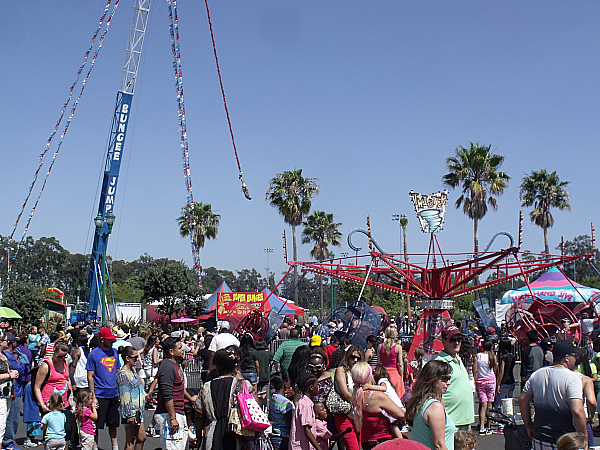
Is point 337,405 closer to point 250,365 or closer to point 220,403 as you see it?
point 220,403

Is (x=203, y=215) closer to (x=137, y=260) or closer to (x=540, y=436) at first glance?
(x=540, y=436)

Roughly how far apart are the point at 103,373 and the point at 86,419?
2.07ft

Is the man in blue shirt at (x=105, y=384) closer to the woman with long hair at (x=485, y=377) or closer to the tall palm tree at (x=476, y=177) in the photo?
the woman with long hair at (x=485, y=377)

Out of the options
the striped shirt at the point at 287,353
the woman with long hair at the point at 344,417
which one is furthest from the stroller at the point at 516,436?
the striped shirt at the point at 287,353

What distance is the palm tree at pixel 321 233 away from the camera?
54.8 m

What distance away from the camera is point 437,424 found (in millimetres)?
3889

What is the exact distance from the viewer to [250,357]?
930 centimetres

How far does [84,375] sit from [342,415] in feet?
13.4

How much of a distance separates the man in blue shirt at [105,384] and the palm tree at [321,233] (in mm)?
47148

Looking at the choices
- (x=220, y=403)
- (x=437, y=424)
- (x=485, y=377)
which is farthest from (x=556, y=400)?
(x=485, y=377)

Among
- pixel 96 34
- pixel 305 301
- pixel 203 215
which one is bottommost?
pixel 305 301

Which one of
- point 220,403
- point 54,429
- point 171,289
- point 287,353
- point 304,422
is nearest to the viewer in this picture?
point 220,403

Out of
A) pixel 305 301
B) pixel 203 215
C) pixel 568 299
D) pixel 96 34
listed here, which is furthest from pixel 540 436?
pixel 305 301

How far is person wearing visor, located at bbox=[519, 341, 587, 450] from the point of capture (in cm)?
461
